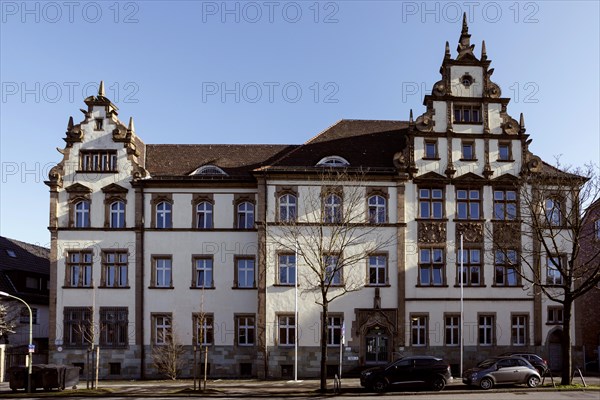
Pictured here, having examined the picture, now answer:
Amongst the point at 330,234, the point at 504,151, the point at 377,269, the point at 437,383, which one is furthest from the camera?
the point at 504,151

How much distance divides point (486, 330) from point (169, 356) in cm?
1870

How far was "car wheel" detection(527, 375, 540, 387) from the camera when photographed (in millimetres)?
31125

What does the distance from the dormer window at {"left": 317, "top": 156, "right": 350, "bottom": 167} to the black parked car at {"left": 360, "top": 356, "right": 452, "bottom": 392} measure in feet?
44.7

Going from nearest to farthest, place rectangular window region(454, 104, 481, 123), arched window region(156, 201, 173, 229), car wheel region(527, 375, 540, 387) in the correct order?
car wheel region(527, 375, 540, 387)
rectangular window region(454, 104, 481, 123)
arched window region(156, 201, 173, 229)

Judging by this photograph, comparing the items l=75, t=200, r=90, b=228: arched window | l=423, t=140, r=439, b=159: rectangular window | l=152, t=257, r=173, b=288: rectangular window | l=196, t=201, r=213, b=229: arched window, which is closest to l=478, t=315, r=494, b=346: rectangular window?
l=423, t=140, r=439, b=159: rectangular window

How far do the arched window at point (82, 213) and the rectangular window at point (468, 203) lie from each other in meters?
22.6

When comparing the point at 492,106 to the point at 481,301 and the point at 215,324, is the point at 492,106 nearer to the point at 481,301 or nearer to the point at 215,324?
the point at 481,301

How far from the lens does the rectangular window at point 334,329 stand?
38.9 metres

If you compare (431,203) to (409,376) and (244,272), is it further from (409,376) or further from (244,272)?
(409,376)

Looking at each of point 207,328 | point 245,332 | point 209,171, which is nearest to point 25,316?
point 207,328

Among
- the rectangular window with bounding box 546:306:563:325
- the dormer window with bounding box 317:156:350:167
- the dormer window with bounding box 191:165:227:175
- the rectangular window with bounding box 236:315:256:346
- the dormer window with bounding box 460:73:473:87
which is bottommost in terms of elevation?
the rectangular window with bounding box 236:315:256:346

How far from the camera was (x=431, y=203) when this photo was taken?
3997 centimetres

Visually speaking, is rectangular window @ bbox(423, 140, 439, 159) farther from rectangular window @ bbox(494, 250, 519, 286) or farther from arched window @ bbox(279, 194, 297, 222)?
arched window @ bbox(279, 194, 297, 222)

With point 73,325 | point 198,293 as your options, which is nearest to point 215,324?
point 198,293
